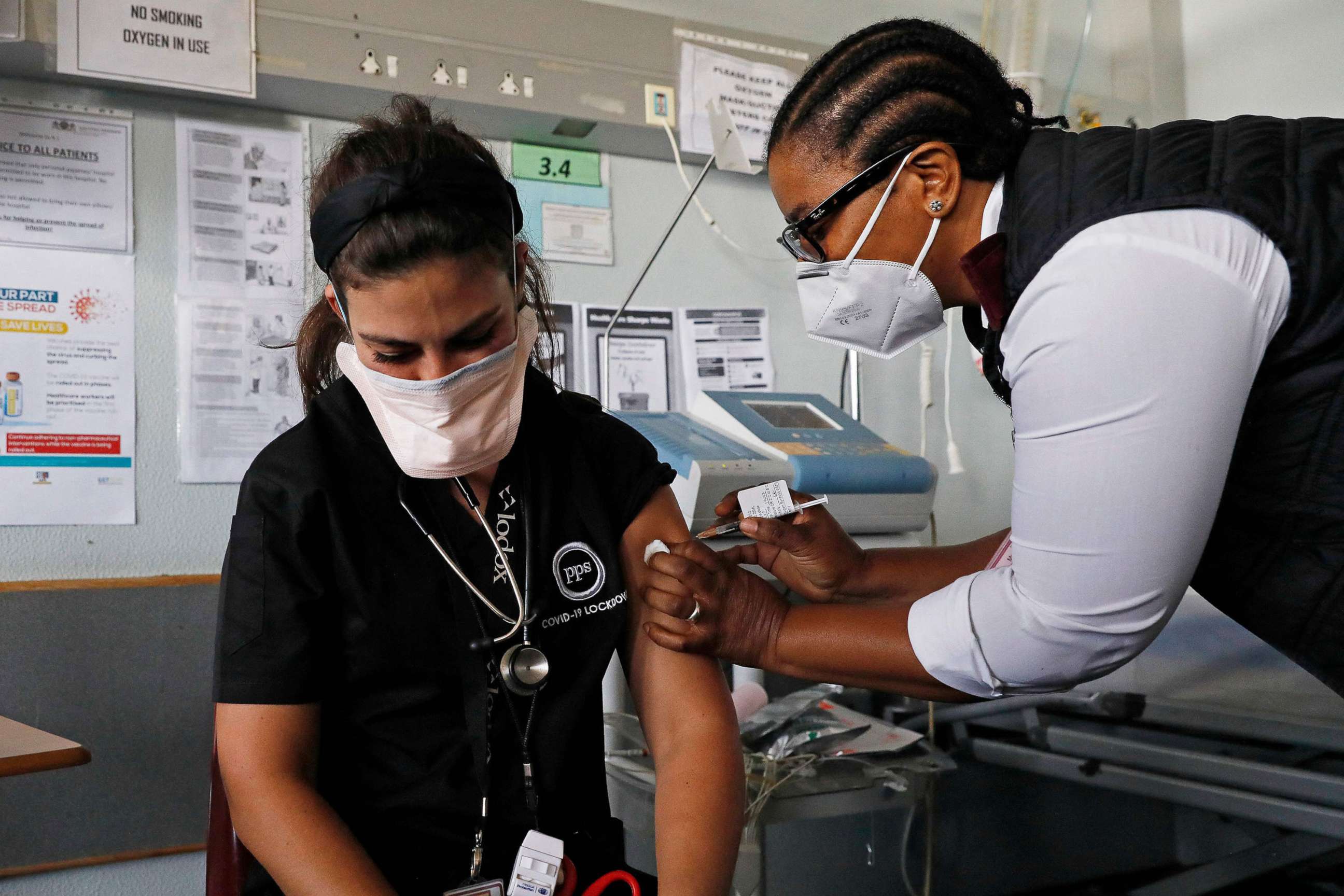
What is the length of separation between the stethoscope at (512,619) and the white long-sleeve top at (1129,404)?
0.50 metres

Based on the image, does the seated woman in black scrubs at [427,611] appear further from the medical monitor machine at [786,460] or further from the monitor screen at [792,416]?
the monitor screen at [792,416]

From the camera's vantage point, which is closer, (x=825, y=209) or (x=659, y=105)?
(x=825, y=209)

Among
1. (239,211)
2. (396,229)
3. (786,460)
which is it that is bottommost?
(786,460)

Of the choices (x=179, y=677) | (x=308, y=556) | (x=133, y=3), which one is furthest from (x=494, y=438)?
(x=133, y=3)

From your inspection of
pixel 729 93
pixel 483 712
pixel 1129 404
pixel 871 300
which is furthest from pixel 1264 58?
pixel 483 712

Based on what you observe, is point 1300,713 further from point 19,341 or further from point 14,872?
point 19,341

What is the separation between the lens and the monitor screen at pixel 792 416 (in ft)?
6.36

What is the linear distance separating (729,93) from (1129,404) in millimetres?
1675

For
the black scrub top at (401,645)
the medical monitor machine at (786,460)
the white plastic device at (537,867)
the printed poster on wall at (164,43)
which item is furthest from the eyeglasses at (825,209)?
the printed poster on wall at (164,43)

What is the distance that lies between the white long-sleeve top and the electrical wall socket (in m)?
1.40

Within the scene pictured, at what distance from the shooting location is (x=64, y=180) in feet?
6.07

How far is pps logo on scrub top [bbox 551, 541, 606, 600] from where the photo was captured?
117cm

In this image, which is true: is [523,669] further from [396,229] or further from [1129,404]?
[1129,404]

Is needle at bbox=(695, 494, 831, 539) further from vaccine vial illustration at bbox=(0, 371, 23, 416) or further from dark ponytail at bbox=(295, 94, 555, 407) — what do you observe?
vaccine vial illustration at bbox=(0, 371, 23, 416)
